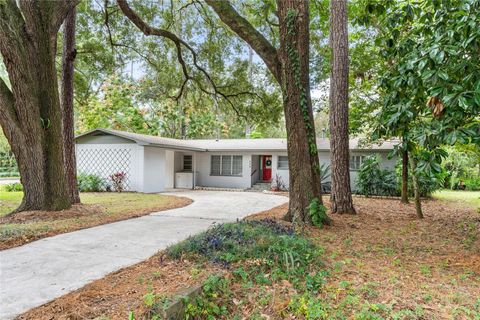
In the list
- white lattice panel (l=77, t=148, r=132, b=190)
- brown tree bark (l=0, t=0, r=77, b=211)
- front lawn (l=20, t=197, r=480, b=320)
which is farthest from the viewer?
white lattice panel (l=77, t=148, r=132, b=190)

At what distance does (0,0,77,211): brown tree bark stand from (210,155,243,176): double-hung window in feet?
36.5

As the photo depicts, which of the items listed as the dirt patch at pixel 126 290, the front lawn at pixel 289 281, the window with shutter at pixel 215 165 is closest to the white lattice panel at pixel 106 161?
the window with shutter at pixel 215 165

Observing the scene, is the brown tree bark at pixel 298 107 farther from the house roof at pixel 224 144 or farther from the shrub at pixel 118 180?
the shrub at pixel 118 180

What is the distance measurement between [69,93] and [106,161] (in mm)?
6136

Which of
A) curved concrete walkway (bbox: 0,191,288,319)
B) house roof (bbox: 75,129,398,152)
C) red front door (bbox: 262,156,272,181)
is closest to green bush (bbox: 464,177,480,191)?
house roof (bbox: 75,129,398,152)

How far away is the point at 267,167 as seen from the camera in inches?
748

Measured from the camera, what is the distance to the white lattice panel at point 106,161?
14359mm

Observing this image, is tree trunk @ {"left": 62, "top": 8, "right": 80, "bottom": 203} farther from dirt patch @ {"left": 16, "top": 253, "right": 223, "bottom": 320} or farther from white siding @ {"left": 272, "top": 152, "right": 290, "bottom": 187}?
white siding @ {"left": 272, "top": 152, "right": 290, "bottom": 187}

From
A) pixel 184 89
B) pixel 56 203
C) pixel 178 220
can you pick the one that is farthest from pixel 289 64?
pixel 184 89

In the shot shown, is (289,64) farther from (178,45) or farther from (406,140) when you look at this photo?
(178,45)

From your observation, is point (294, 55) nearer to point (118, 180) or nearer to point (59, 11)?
point (59, 11)

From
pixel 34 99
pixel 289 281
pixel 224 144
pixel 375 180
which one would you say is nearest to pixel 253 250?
pixel 289 281

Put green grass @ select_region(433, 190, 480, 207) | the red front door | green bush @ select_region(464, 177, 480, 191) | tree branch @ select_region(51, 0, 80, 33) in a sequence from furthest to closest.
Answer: the red front door → green bush @ select_region(464, 177, 480, 191) → green grass @ select_region(433, 190, 480, 207) → tree branch @ select_region(51, 0, 80, 33)

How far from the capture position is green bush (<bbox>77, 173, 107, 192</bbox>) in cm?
1385
